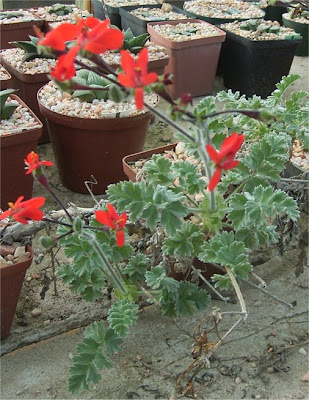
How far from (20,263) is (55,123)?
1153 millimetres

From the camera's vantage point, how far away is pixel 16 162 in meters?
2.55

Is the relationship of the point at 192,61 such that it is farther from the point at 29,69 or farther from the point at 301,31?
the point at 301,31

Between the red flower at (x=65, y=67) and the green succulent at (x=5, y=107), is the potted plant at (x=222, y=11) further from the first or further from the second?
the red flower at (x=65, y=67)

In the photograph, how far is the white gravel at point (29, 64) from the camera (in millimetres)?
3111

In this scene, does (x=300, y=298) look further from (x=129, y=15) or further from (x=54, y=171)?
(x=129, y=15)

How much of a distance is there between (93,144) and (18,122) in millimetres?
367

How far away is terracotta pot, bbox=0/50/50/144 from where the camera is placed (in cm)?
307

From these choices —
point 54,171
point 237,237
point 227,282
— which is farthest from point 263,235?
point 54,171

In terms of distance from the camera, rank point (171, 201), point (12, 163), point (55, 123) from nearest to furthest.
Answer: point (171, 201)
point (12, 163)
point (55, 123)

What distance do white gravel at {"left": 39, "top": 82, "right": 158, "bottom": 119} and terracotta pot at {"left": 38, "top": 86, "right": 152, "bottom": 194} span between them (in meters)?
0.03

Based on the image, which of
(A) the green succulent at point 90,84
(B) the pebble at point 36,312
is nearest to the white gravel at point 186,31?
(A) the green succulent at point 90,84

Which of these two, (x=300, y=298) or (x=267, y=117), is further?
(x=300, y=298)

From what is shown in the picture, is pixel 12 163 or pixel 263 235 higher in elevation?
pixel 263 235

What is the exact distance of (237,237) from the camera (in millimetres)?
1713
